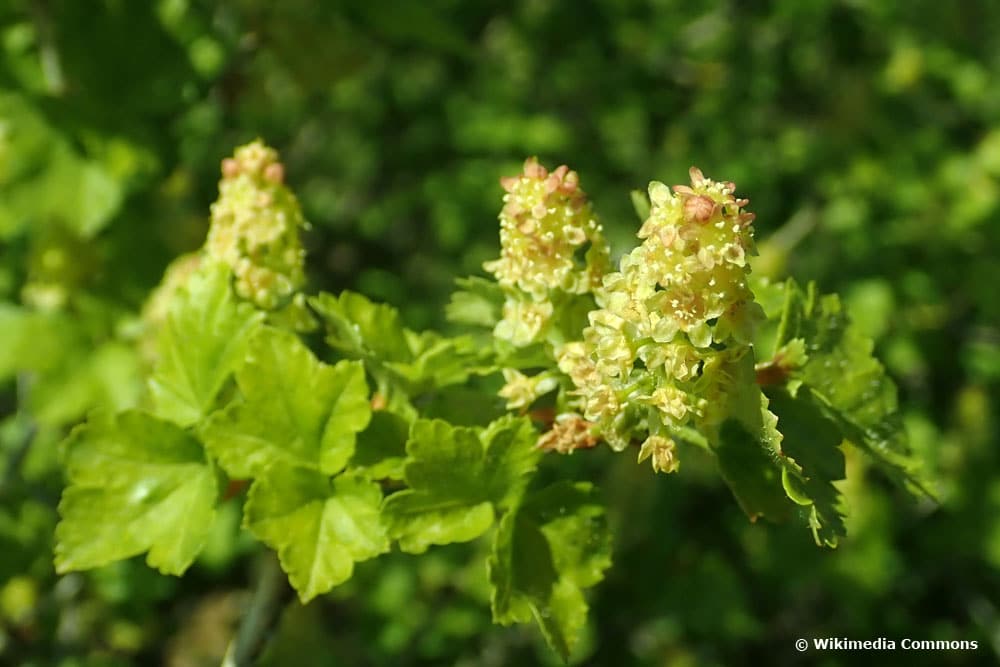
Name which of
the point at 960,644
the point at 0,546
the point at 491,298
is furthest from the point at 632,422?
the point at 960,644

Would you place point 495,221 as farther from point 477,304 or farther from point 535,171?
point 535,171

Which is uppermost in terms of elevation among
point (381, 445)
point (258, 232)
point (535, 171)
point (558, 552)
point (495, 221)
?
point (535, 171)

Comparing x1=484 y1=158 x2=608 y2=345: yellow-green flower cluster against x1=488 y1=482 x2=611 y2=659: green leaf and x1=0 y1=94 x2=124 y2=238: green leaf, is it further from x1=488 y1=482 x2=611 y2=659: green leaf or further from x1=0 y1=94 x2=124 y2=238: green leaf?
x1=0 y1=94 x2=124 y2=238: green leaf

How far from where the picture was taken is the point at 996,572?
3346 millimetres

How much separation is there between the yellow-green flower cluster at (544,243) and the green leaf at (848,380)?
0.77ft

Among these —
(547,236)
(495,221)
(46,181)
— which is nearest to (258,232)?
(547,236)

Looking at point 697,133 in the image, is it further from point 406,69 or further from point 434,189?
point 406,69

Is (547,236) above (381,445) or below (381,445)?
above

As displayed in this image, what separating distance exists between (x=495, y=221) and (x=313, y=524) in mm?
2214

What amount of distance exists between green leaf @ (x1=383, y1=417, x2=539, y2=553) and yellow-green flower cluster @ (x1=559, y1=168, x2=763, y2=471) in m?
0.11

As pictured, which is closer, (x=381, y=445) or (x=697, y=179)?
(x=697, y=179)

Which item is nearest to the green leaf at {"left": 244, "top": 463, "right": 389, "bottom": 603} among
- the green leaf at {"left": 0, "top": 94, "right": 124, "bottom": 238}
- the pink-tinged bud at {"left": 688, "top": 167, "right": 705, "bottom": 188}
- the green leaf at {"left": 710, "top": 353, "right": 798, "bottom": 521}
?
the green leaf at {"left": 710, "top": 353, "right": 798, "bottom": 521}

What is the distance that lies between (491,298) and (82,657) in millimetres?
1904

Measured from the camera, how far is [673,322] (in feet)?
3.18
